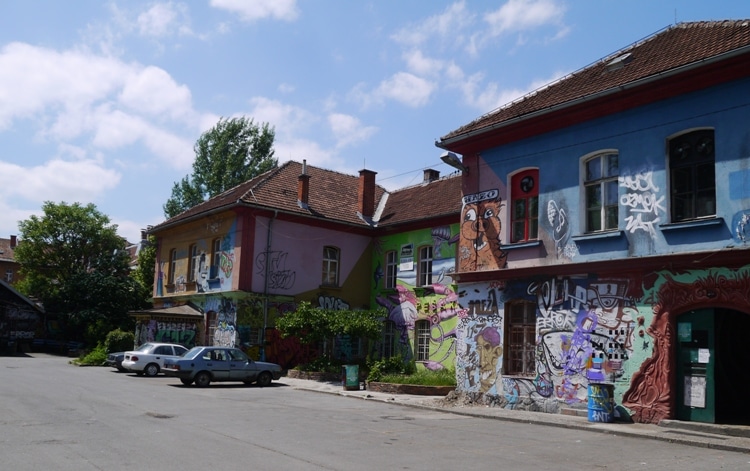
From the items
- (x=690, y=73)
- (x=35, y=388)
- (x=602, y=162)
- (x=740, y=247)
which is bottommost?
(x=35, y=388)

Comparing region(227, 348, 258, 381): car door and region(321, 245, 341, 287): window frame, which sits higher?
region(321, 245, 341, 287): window frame

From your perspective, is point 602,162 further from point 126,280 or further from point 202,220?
point 126,280

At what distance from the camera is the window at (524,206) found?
1828 centimetres

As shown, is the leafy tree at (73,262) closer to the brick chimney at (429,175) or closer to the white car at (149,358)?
the white car at (149,358)

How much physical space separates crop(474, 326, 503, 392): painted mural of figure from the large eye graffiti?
401 centimetres

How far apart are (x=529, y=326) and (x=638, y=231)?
4074mm

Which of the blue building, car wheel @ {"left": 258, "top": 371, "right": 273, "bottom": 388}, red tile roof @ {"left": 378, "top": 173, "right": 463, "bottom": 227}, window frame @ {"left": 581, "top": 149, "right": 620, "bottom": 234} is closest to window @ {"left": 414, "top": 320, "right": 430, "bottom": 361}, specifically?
red tile roof @ {"left": 378, "top": 173, "right": 463, "bottom": 227}

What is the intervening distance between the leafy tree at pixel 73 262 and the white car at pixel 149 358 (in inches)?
789

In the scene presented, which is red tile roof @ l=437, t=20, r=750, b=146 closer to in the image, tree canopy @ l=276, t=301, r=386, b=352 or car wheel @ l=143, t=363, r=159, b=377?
tree canopy @ l=276, t=301, r=386, b=352

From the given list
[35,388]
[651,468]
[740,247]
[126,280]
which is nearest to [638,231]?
[740,247]

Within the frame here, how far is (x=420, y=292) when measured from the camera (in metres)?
28.3

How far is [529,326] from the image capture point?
59.1ft

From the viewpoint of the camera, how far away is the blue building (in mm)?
14258

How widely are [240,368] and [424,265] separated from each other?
9429mm
